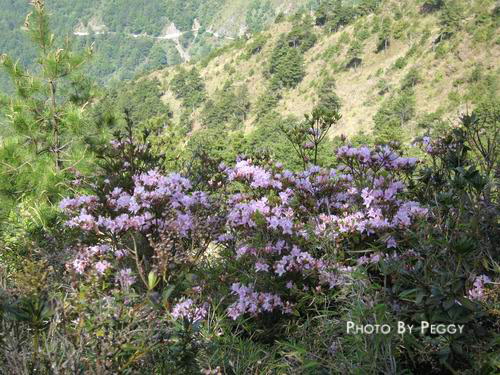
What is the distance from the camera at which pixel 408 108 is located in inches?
1710

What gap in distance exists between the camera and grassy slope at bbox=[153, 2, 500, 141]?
4325 cm

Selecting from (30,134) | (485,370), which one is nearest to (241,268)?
(485,370)

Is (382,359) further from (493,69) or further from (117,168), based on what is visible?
(493,69)

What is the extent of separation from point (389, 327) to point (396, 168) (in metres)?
1.79

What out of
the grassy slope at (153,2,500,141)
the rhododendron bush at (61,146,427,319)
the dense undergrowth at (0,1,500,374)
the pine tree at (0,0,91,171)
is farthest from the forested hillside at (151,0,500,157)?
the dense undergrowth at (0,1,500,374)

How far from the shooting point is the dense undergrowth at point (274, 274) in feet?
5.87

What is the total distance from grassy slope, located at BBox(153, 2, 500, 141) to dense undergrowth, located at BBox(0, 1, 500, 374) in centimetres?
2833

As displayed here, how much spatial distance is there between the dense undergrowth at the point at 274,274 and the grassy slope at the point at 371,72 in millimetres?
28330

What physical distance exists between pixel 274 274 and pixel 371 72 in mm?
55372

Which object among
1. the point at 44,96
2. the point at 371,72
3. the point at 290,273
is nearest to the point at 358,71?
the point at 371,72

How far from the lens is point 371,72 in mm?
54188

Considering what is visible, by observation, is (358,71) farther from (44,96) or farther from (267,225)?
(267,225)

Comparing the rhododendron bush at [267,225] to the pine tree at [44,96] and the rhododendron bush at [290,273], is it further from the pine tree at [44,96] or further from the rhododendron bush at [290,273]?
the pine tree at [44,96]

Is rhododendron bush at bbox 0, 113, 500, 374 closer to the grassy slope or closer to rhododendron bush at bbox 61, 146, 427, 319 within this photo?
rhododendron bush at bbox 61, 146, 427, 319
